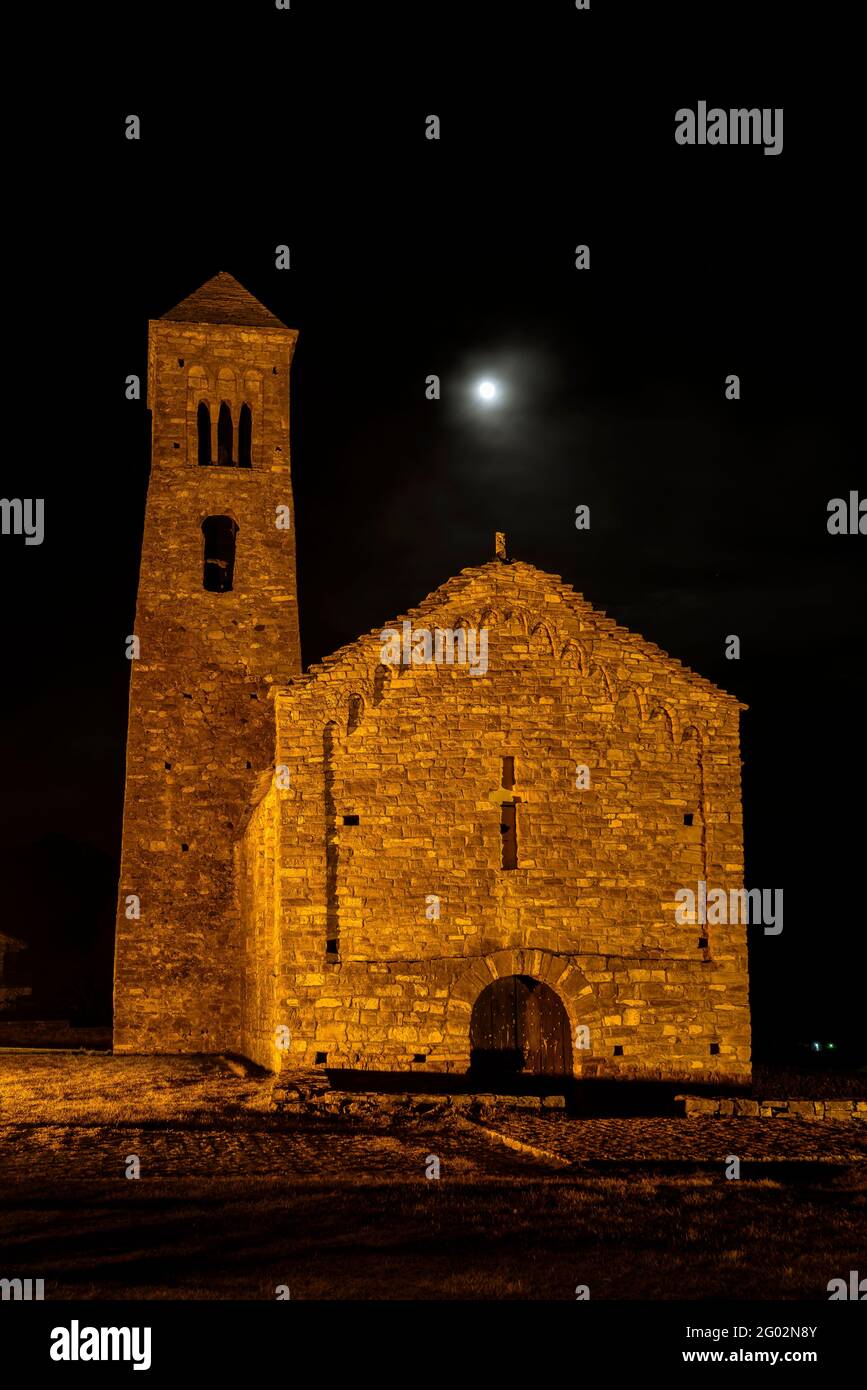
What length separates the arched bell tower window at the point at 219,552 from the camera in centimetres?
2995

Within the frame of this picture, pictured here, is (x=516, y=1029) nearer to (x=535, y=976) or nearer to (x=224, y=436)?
(x=535, y=976)

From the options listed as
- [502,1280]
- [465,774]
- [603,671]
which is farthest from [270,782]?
[502,1280]

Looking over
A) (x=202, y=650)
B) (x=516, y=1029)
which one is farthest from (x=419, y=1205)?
(x=202, y=650)

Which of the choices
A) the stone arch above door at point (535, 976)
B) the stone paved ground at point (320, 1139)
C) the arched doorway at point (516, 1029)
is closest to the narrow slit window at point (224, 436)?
the arched doorway at point (516, 1029)

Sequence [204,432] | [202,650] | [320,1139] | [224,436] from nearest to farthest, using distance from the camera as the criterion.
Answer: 1. [320,1139]
2. [202,650]
3. [204,432]
4. [224,436]

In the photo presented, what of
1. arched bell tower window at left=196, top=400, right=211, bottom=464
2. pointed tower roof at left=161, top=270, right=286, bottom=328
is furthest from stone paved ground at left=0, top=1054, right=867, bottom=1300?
pointed tower roof at left=161, top=270, right=286, bottom=328

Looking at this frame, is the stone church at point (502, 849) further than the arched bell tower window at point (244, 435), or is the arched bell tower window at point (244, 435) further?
the arched bell tower window at point (244, 435)

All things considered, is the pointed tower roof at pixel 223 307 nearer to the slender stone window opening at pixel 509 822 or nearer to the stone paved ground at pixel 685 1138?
the slender stone window opening at pixel 509 822

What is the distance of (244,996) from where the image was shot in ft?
84.9

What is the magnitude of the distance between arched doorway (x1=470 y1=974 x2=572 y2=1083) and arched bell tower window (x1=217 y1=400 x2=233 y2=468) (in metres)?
15.4

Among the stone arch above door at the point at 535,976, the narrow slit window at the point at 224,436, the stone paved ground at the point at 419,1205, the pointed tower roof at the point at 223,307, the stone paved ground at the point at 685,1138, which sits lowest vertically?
the stone paved ground at the point at 685,1138

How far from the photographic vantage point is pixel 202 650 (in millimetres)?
28438

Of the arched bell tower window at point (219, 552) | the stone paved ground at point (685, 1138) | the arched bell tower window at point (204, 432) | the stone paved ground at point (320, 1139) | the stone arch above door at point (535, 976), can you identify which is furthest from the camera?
the arched bell tower window at point (204, 432)

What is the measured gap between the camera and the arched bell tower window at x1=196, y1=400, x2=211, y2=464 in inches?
1198
